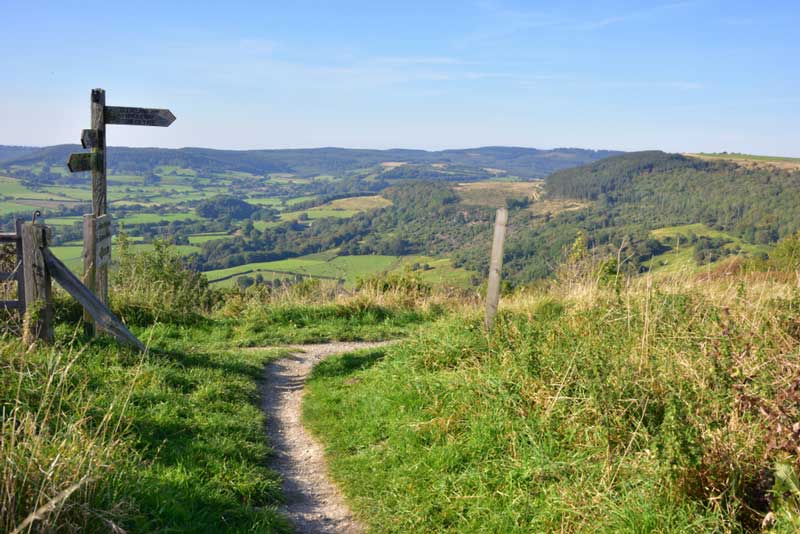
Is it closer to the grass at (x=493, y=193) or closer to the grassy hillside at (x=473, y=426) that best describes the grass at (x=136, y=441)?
the grassy hillside at (x=473, y=426)

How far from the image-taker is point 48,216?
2744 inches

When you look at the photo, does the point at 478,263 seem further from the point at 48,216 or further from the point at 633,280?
the point at 48,216

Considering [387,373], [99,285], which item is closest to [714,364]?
[387,373]

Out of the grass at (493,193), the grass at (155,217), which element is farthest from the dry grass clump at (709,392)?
the grass at (493,193)

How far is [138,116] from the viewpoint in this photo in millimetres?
8219

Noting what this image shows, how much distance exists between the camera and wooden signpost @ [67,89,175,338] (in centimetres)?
764

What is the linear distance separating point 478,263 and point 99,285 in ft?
A: 155

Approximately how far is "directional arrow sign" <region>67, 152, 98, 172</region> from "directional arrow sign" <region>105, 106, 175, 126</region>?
1.86 ft

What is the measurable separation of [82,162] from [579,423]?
6859 mm

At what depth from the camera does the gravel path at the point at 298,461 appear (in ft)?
15.2

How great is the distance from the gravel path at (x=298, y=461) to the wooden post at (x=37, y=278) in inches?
108

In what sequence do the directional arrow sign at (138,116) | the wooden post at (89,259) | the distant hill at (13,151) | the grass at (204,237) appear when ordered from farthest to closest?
the distant hill at (13,151), the grass at (204,237), the directional arrow sign at (138,116), the wooden post at (89,259)

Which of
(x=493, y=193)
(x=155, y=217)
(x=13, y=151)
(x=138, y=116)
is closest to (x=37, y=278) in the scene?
(x=138, y=116)

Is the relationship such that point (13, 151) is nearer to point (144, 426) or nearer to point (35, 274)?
point (35, 274)
